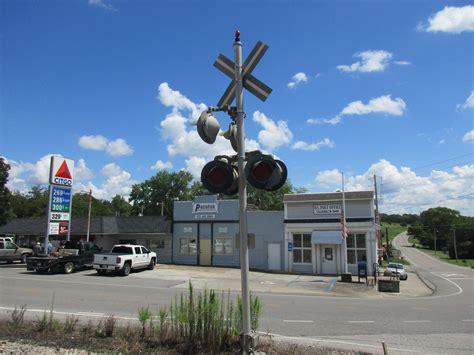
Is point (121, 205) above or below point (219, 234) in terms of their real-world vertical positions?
above

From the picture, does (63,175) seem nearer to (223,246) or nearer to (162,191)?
(223,246)

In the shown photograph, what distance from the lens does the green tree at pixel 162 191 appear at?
3489 inches

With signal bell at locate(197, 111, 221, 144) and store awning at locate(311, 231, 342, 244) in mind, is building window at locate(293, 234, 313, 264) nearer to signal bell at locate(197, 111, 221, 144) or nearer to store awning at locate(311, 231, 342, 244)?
store awning at locate(311, 231, 342, 244)

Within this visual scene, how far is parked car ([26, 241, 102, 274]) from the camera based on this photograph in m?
25.2

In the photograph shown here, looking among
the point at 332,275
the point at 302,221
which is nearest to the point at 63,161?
the point at 302,221

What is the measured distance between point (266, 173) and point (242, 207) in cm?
70

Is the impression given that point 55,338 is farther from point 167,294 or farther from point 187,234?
point 187,234

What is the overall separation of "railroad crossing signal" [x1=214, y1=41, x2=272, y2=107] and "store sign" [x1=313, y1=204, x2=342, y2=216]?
26242 mm

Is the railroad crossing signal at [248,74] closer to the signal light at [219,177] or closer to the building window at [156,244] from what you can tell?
the signal light at [219,177]

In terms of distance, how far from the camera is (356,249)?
3088 centimetres

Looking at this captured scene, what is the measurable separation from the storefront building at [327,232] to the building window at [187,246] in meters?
8.48

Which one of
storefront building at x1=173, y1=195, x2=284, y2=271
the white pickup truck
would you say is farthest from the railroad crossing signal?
storefront building at x1=173, y1=195, x2=284, y2=271

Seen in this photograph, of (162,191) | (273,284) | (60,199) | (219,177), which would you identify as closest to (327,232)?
(273,284)

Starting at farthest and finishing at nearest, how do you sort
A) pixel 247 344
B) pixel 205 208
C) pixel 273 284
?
pixel 205 208 → pixel 273 284 → pixel 247 344
